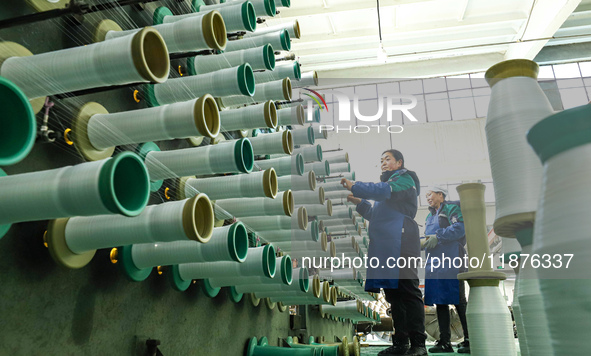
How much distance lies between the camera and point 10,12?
1.66 feet

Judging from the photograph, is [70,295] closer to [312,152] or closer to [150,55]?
[150,55]

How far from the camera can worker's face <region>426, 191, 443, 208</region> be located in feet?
5.11


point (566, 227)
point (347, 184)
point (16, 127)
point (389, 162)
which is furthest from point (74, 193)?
point (347, 184)

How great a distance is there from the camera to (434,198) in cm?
163

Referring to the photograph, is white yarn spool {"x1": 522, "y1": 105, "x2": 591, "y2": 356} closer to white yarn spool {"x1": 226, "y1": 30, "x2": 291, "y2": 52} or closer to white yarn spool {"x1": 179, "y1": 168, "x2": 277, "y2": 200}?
white yarn spool {"x1": 179, "y1": 168, "x2": 277, "y2": 200}

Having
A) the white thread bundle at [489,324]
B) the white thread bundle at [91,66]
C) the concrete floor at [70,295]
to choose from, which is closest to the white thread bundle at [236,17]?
the concrete floor at [70,295]

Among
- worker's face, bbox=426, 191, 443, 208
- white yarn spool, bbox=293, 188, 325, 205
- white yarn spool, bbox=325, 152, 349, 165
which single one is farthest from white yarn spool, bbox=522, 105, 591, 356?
white yarn spool, bbox=325, 152, 349, 165

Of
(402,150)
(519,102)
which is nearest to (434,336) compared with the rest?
(402,150)

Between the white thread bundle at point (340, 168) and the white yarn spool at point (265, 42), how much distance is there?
0.79 meters

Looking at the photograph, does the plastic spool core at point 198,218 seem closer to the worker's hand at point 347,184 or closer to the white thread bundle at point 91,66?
the white thread bundle at point 91,66

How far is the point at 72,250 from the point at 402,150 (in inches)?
36.3

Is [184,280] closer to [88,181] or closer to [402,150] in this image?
[88,181]

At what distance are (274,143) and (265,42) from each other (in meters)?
0.27

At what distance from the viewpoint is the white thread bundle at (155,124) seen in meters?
0.51
